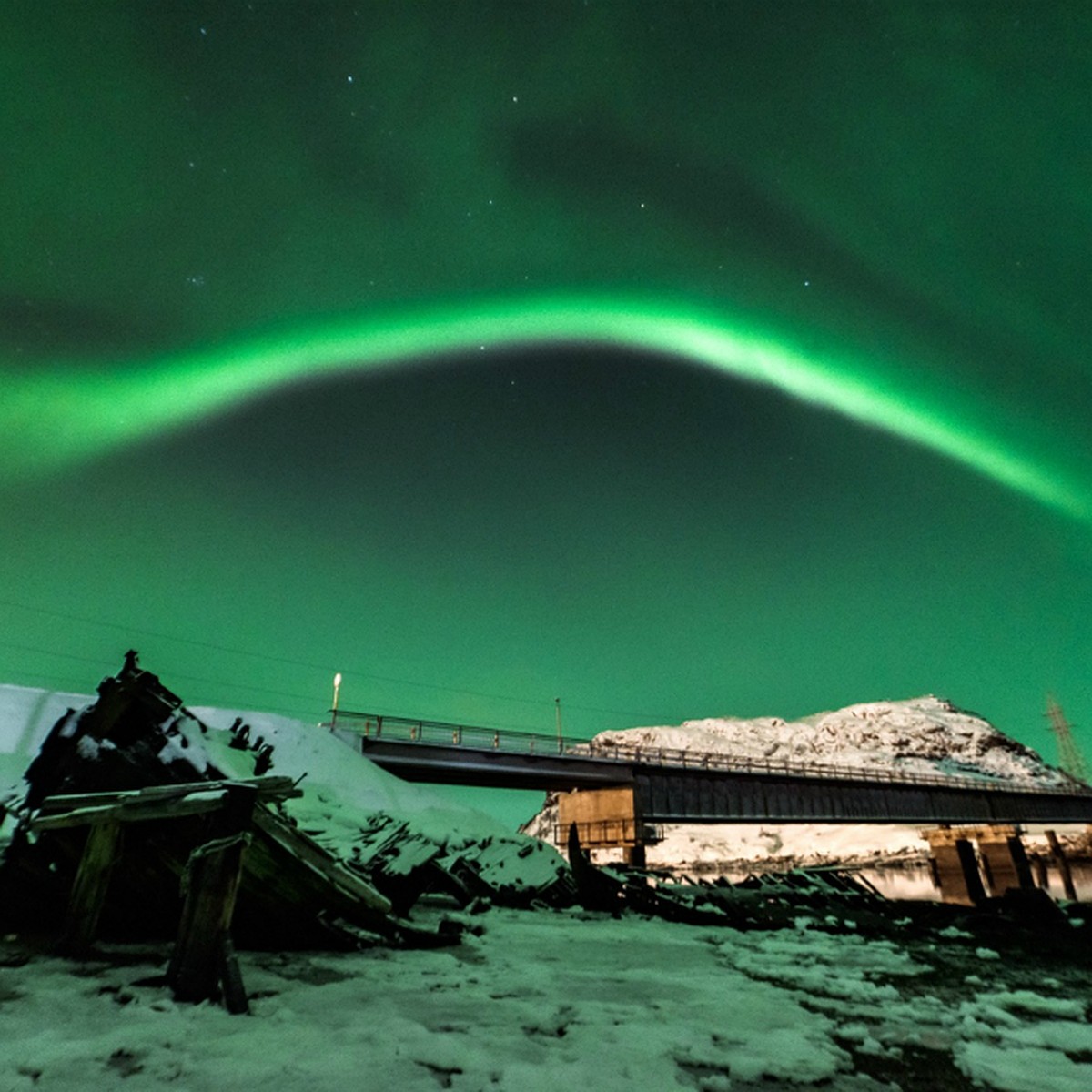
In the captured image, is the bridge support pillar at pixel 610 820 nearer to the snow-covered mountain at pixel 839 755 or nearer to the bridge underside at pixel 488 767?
the bridge underside at pixel 488 767

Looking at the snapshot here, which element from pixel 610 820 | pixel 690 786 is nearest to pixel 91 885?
pixel 610 820

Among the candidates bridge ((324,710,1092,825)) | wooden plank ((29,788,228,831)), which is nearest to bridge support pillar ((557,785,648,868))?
bridge ((324,710,1092,825))

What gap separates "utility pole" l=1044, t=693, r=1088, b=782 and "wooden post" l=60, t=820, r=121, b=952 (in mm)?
152237

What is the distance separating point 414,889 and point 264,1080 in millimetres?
6850

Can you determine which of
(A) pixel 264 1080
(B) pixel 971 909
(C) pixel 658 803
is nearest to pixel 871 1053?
(A) pixel 264 1080

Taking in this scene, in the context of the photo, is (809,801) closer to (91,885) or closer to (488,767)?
(488,767)

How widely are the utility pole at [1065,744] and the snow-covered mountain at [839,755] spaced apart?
2714 millimetres

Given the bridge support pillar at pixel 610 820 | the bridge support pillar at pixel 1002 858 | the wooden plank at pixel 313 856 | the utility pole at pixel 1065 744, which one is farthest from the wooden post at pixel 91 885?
the utility pole at pixel 1065 744

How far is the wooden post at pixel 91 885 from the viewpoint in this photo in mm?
5570

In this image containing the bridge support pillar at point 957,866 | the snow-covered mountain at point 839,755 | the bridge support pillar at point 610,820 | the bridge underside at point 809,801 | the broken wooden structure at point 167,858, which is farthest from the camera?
the snow-covered mountain at point 839,755

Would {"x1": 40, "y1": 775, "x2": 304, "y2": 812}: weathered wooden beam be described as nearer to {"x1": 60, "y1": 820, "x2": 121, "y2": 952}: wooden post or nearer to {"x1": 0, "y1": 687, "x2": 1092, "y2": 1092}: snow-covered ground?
{"x1": 60, "y1": 820, "x2": 121, "y2": 952}: wooden post

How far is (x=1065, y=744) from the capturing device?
115 m

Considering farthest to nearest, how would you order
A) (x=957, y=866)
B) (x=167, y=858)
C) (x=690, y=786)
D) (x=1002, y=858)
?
1. (x=690, y=786)
2. (x=1002, y=858)
3. (x=957, y=866)
4. (x=167, y=858)

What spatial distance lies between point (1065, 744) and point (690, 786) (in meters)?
121
